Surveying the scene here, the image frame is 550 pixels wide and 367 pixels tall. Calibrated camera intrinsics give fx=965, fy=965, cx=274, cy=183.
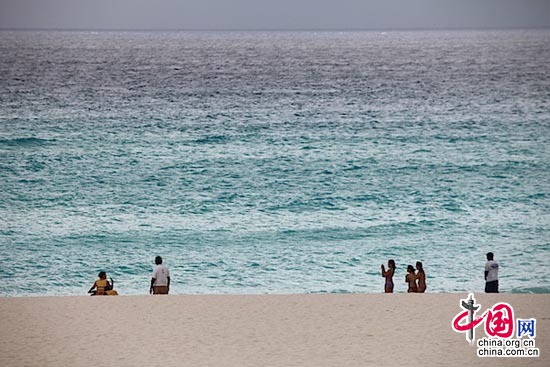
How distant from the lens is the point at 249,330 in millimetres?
13734

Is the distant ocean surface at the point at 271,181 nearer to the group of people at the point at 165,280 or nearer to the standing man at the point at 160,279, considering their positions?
the group of people at the point at 165,280

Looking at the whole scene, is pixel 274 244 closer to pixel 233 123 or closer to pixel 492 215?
pixel 492 215

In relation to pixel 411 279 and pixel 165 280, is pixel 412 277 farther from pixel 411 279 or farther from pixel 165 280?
pixel 165 280

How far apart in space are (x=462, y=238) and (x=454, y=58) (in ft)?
241

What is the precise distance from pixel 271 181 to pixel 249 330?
76.3 ft

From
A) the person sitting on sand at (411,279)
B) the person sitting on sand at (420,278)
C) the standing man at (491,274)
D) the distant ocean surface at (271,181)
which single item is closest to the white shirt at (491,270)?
the standing man at (491,274)

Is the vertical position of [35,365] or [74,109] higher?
[74,109]

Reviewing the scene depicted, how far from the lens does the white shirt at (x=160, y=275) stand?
54.4 feet

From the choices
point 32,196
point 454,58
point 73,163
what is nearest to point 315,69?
point 454,58

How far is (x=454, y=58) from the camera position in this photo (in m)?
98.0

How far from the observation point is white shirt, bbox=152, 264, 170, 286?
54.4 feet

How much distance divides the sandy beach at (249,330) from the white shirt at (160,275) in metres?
0.94

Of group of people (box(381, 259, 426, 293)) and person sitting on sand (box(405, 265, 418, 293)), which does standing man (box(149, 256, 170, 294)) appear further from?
person sitting on sand (box(405, 265, 418, 293))

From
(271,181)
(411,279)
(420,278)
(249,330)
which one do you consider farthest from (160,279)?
(271,181)
